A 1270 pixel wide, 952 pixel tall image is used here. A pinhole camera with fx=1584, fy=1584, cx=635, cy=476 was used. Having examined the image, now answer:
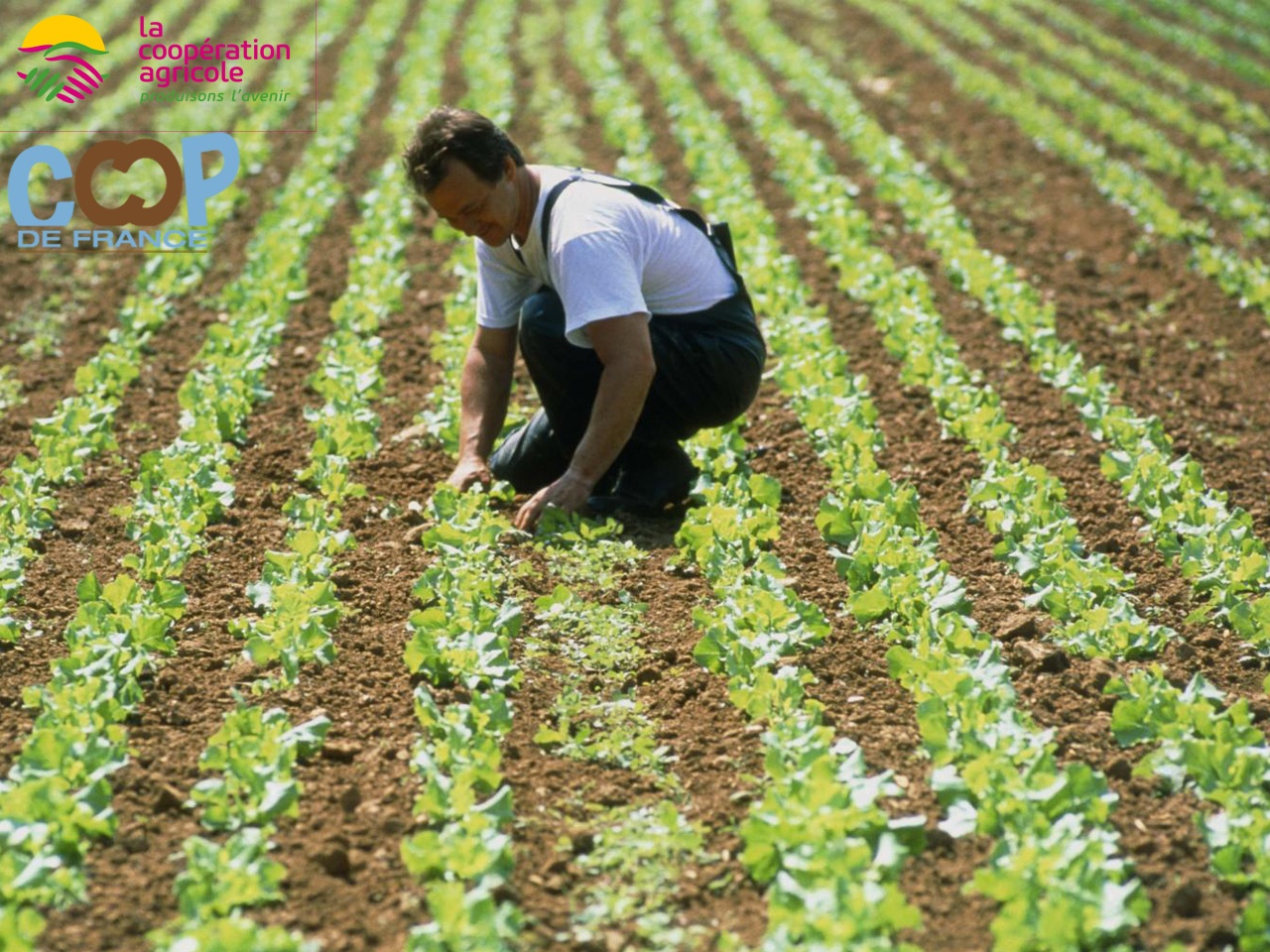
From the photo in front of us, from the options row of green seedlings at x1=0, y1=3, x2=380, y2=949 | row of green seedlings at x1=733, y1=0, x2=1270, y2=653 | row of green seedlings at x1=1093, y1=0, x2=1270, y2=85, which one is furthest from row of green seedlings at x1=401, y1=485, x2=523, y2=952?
row of green seedlings at x1=1093, y1=0, x2=1270, y2=85

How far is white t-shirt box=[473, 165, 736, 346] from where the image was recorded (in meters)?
4.74

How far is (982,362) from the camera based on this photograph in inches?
281

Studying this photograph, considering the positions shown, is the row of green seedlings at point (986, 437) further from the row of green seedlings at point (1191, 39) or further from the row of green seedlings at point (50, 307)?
the row of green seedlings at point (1191, 39)

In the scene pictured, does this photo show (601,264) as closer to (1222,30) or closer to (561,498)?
(561,498)

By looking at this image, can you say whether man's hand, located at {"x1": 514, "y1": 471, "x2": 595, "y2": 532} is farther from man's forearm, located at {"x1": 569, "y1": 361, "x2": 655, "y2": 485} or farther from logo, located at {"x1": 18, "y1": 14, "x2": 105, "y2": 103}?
logo, located at {"x1": 18, "y1": 14, "x2": 105, "y2": 103}

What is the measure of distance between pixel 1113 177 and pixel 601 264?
6.75 metres

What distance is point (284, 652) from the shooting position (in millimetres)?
4180

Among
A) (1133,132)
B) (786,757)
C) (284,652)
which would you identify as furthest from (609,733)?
(1133,132)

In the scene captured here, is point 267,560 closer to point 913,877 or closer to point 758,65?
point 913,877

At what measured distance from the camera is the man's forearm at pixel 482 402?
538cm

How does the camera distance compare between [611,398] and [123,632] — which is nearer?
[123,632]

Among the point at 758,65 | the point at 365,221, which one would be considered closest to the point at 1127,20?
the point at 758,65

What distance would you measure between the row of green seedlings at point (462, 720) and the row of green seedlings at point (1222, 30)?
11569 mm

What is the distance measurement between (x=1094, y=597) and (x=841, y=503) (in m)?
0.92
